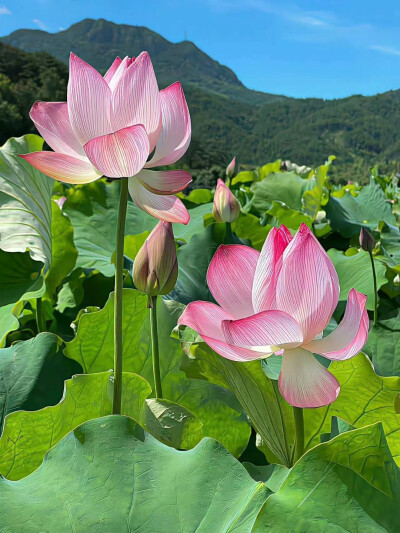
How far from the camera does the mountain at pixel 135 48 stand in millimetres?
128000

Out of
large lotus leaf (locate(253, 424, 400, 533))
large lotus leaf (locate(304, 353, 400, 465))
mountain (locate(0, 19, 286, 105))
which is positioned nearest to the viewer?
large lotus leaf (locate(253, 424, 400, 533))

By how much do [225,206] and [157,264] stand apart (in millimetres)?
660

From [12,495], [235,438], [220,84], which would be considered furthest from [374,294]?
[220,84]

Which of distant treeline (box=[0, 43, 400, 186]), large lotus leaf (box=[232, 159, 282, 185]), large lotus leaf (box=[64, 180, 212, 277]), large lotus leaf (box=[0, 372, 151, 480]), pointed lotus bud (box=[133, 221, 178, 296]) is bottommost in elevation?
large lotus leaf (box=[0, 372, 151, 480])

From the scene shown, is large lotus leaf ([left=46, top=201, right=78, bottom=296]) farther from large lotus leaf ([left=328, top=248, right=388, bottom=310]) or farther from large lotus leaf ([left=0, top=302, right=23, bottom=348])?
large lotus leaf ([left=328, top=248, right=388, bottom=310])

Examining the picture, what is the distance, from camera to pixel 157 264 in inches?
27.3

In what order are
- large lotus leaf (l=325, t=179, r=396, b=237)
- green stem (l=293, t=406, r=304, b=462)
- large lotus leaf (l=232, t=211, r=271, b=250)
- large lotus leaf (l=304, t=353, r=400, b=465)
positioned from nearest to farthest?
green stem (l=293, t=406, r=304, b=462), large lotus leaf (l=304, t=353, r=400, b=465), large lotus leaf (l=232, t=211, r=271, b=250), large lotus leaf (l=325, t=179, r=396, b=237)

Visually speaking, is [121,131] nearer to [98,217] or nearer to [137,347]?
[137,347]

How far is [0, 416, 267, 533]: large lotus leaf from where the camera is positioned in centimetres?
42

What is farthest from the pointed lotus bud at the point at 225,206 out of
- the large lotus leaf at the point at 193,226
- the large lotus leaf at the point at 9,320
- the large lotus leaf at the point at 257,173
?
the large lotus leaf at the point at 257,173

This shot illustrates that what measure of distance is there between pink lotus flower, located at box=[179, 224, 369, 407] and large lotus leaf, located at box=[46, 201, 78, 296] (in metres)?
0.75

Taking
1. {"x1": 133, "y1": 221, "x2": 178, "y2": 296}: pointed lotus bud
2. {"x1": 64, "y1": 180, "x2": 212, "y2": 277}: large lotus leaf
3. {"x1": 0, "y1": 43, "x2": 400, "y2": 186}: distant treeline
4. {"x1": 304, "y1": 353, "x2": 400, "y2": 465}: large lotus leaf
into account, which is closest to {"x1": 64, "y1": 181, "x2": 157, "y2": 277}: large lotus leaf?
{"x1": 64, "y1": 180, "x2": 212, "y2": 277}: large lotus leaf

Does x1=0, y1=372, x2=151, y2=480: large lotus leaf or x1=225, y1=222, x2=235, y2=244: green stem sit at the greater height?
x1=225, y1=222, x2=235, y2=244: green stem

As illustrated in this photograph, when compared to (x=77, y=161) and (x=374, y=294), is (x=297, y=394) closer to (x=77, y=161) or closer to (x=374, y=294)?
(x=77, y=161)
